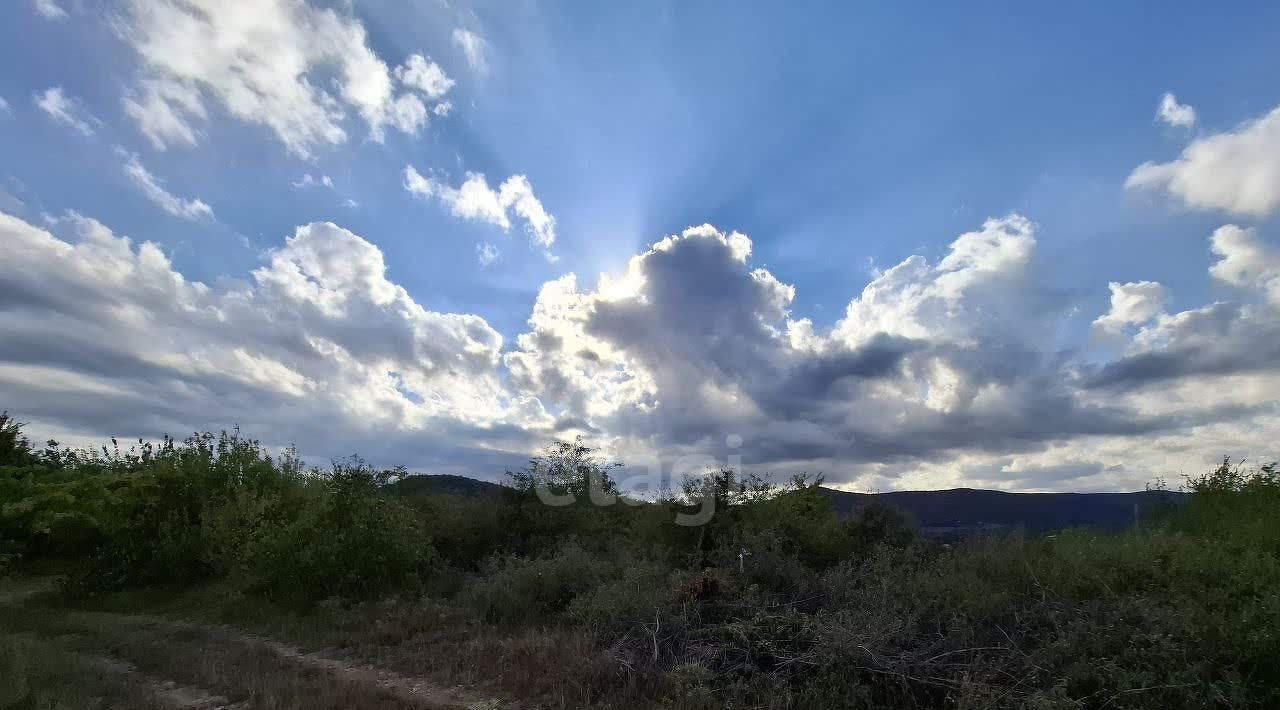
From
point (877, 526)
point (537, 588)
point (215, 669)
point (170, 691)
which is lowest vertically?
point (170, 691)

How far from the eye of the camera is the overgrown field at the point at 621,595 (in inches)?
271

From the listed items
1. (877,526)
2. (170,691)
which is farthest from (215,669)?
(877,526)

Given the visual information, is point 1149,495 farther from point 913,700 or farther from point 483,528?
point 483,528

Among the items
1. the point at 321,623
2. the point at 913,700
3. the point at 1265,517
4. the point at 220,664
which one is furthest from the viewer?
the point at 1265,517

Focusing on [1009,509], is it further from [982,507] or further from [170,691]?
[170,691]

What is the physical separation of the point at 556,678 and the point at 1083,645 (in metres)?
5.56

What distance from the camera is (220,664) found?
871cm

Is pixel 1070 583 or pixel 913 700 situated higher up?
pixel 1070 583

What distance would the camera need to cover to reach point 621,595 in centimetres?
984

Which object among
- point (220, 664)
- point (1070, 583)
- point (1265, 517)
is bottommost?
point (220, 664)

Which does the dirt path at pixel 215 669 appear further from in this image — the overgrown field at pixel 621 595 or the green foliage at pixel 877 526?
the green foliage at pixel 877 526

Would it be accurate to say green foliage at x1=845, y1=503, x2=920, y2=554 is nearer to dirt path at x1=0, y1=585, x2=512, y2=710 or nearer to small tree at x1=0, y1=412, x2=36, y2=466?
dirt path at x1=0, y1=585, x2=512, y2=710

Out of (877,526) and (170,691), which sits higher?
(877,526)

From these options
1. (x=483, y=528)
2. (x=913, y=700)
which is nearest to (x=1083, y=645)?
(x=913, y=700)
